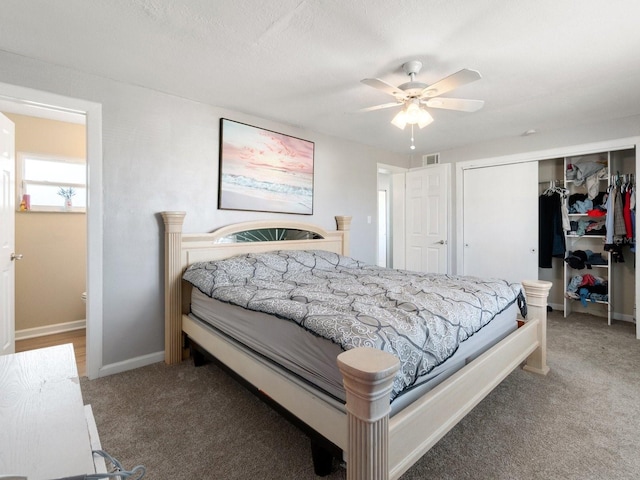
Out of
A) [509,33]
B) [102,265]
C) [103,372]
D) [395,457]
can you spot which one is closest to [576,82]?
[509,33]

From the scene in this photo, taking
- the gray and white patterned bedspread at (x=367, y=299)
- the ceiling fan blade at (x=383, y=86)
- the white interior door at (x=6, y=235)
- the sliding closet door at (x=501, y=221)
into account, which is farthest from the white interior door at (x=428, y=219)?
the white interior door at (x=6, y=235)

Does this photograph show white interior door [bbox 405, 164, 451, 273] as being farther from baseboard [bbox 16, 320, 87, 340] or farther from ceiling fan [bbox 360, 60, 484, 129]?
baseboard [bbox 16, 320, 87, 340]

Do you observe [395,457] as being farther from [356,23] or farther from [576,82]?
[576,82]

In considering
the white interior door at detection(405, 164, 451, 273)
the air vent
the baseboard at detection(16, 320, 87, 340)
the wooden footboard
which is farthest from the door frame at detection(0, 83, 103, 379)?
the air vent

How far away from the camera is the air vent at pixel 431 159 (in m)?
4.79

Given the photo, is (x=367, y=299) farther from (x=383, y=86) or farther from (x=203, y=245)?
(x=203, y=245)

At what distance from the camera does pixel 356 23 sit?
1764 mm

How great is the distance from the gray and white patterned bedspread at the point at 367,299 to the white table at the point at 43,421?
2.69 feet

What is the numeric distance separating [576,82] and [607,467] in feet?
8.60

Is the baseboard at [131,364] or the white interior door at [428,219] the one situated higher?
the white interior door at [428,219]

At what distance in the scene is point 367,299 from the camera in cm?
184

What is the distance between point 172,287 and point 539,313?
287cm

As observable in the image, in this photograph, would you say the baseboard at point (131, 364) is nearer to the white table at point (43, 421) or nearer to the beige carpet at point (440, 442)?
the beige carpet at point (440, 442)

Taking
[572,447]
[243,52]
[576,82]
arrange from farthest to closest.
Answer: [576,82], [243,52], [572,447]
